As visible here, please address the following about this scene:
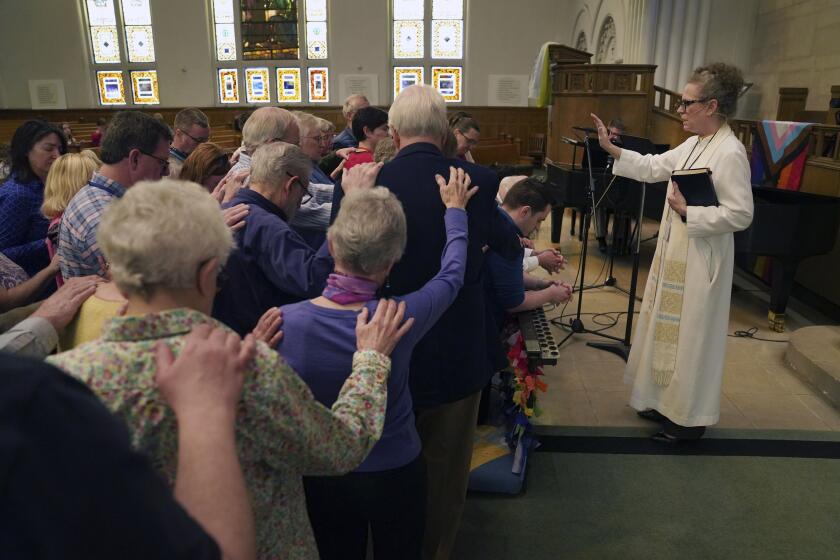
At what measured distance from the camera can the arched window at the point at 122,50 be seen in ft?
47.4

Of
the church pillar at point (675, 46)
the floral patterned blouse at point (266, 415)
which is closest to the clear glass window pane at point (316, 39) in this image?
the church pillar at point (675, 46)

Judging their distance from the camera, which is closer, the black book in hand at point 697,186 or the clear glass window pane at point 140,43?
the black book in hand at point 697,186

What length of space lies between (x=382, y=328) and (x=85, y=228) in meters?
1.33

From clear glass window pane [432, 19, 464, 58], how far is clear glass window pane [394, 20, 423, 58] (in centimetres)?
33

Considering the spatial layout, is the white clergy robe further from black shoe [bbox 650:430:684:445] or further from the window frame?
the window frame

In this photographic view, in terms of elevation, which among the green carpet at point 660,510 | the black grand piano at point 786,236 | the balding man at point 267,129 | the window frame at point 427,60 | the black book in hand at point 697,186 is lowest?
the green carpet at point 660,510

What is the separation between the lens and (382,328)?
1.28m

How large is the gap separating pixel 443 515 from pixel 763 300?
4213 mm

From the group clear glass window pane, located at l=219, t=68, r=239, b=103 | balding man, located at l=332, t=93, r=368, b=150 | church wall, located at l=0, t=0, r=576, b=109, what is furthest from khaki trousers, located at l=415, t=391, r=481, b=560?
clear glass window pane, located at l=219, t=68, r=239, b=103

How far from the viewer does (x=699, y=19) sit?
883 centimetres

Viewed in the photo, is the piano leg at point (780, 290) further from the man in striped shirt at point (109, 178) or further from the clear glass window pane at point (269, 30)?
the clear glass window pane at point (269, 30)

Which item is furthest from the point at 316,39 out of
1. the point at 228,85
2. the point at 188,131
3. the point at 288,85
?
the point at 188,131

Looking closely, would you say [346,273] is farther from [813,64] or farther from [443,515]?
[813,64]

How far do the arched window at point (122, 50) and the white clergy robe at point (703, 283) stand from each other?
14751mm
